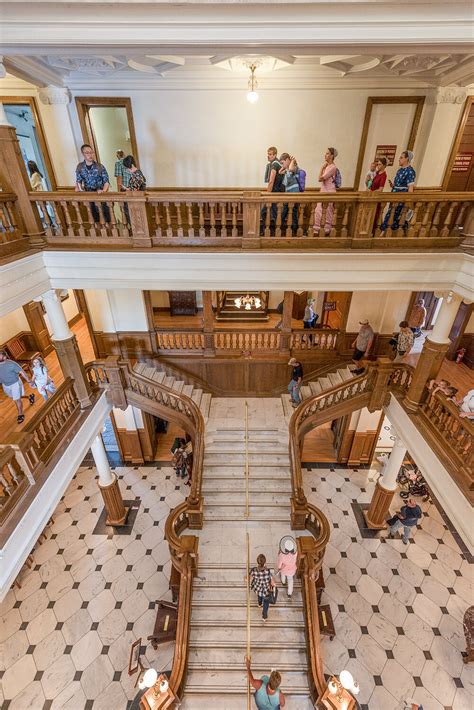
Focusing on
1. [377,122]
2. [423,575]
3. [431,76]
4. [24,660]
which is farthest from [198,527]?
[431,76]

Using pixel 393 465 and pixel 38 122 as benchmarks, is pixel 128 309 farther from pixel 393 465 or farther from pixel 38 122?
pixel 393 465

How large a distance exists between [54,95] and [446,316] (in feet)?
29.7

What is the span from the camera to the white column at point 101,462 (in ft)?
26.9

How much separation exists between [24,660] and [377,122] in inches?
515

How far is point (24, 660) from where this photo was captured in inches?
263

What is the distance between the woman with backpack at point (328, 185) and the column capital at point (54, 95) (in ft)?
18.9

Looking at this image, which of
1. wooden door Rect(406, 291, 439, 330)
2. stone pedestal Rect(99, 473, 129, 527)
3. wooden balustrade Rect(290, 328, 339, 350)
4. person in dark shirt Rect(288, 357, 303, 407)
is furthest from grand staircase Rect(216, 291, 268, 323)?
stone pedestal Rect(99, 473, 129, 527)

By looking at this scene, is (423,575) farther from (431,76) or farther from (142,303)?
(431,76)

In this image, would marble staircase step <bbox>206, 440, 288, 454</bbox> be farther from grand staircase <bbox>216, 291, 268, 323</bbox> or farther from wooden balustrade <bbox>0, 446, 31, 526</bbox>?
wooden balustrade <bbox>0, 446, 31, 526</bbox>

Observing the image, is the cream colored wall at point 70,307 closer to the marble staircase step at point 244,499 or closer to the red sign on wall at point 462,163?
the marble staircase step at point 244,499

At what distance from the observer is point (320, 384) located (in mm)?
9672

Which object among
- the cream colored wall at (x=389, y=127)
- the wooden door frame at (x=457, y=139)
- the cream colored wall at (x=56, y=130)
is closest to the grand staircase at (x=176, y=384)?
the cream colored wall at (x=56, y=130)

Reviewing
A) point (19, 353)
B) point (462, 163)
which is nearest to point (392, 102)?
point (462, 163)

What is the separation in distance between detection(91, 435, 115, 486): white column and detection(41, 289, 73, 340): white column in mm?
2747
